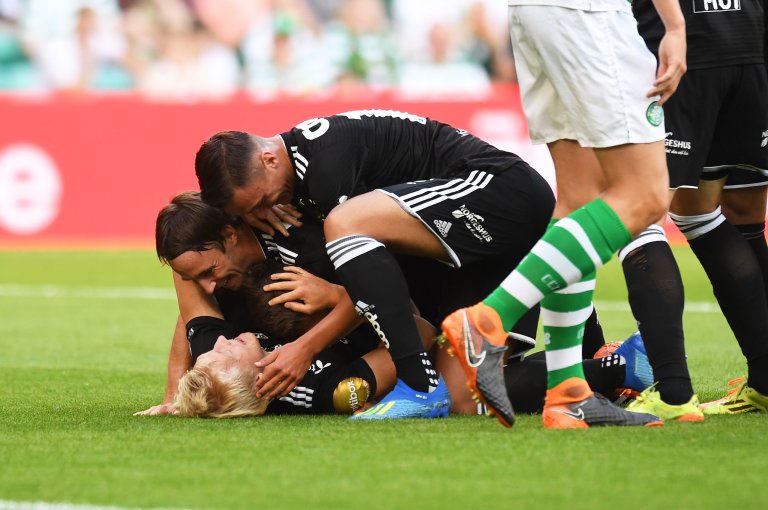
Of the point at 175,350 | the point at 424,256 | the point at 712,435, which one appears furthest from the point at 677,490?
the point at 175,350

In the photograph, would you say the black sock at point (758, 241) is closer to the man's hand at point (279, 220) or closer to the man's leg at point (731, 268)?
the man's leg at point (731, 268)

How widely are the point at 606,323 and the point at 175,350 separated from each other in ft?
13.0

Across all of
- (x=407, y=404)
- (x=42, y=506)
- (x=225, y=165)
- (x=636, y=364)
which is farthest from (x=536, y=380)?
(x=42, y=506)

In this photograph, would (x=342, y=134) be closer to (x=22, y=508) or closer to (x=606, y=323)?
(x=22, y=508)

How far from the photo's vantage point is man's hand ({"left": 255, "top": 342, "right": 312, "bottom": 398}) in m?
4.54

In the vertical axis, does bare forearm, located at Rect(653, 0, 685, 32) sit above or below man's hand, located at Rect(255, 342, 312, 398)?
above

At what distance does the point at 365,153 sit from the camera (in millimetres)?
4727

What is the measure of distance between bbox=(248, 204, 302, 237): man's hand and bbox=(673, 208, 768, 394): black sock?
1.44 m

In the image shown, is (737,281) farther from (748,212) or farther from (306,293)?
(306,293)

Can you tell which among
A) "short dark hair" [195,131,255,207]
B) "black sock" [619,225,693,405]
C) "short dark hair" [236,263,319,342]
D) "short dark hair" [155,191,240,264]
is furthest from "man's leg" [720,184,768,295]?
"short dark hair" [155,191,240,264]

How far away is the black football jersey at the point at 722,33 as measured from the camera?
4371 mm

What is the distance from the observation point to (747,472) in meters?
3.26

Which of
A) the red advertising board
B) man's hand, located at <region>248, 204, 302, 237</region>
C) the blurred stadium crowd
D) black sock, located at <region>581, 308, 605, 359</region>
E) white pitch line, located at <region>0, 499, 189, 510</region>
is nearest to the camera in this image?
white pitch line, located at <region>0, 499, 189, 510</region>

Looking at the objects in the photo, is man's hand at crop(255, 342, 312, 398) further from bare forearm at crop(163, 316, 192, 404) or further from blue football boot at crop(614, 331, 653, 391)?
blue football boot at crop(614, 331, 653, 391)
